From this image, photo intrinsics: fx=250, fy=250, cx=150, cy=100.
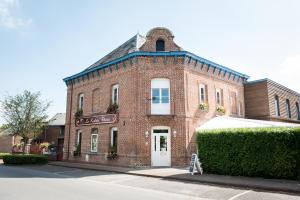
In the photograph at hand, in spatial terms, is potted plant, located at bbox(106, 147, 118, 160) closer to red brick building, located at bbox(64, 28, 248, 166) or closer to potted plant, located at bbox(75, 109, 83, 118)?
red brick building, located at bbox(64, 28, 248, 166)

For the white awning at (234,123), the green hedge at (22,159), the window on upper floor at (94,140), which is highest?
the white awning at (234,123)

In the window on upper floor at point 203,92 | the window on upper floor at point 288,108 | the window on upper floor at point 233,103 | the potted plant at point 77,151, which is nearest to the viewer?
the window on upper floor at point 203,92

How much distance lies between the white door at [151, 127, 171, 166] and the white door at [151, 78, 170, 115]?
1207 millimetres

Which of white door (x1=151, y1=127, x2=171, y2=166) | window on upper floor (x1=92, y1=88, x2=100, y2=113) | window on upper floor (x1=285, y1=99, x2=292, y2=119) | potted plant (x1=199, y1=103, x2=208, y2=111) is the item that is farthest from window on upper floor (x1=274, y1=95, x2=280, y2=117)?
window on upper floor (x1=92, y1=88, x2=100, y2=113)

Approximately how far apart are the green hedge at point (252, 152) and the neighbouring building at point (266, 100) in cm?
1133

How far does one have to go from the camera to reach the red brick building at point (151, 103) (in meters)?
16.4

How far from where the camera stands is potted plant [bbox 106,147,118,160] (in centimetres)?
1739

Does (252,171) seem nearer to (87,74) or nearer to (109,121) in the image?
(109,121)

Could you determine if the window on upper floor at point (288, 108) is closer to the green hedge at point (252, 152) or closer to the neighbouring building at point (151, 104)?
the neighbouring building at point (151, 104)

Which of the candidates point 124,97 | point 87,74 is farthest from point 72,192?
point 87,74

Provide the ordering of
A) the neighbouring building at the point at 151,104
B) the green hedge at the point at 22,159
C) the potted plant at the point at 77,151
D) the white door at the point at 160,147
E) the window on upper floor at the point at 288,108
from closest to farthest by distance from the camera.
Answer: the white door at the point at 160,147 < the neighbouring building at the point at 151,104 < the green hedge at the point at 22,159 < the potted plant at the point at 77,151 < the window on upper floor at the point at 288,108

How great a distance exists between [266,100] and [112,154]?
47.2 feet

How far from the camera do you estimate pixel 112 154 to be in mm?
17484

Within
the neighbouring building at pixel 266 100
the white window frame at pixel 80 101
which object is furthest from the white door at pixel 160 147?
the neighbouring building at pixel 266 100
